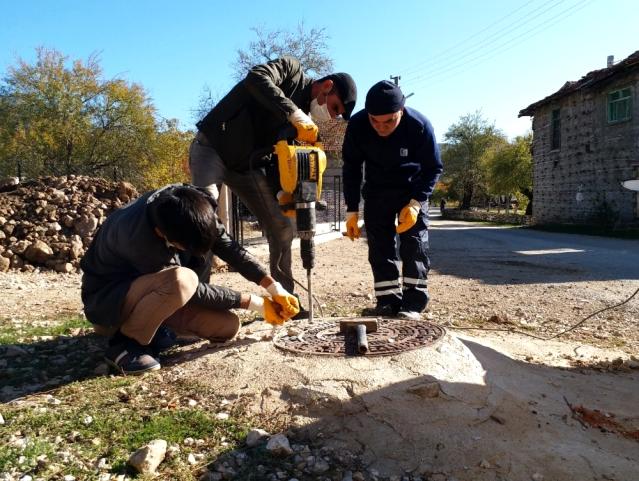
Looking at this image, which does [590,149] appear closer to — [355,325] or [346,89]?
A: [346,89]

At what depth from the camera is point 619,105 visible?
18516mm

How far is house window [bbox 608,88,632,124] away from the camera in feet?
59.0

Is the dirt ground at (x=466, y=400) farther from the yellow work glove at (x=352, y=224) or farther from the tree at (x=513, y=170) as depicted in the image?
the tree at (x=513, y=170)

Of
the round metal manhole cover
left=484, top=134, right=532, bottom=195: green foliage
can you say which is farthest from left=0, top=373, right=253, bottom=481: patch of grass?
left=484, top=134, right=532, bottom=195: green foliage

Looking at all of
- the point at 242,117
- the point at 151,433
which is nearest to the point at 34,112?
the point at 242,117

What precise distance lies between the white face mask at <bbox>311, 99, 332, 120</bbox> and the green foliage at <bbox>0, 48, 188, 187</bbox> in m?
15.3

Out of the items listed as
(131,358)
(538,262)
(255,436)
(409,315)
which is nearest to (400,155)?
(409,315)

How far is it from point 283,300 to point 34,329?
215 centimetres

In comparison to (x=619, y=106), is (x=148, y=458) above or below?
below

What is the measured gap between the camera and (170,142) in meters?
19.7

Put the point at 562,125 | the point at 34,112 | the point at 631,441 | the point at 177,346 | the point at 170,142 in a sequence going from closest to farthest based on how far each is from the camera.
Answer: the point at 631,441 < the point at 177,346 < the point at 34,112 < the point at 170,142 < the point at 562,125

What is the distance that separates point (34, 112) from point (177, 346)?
17.6m

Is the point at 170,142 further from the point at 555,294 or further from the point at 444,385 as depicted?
the point at 444,385

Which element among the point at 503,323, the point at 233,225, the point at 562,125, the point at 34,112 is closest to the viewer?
the point at 503,323
